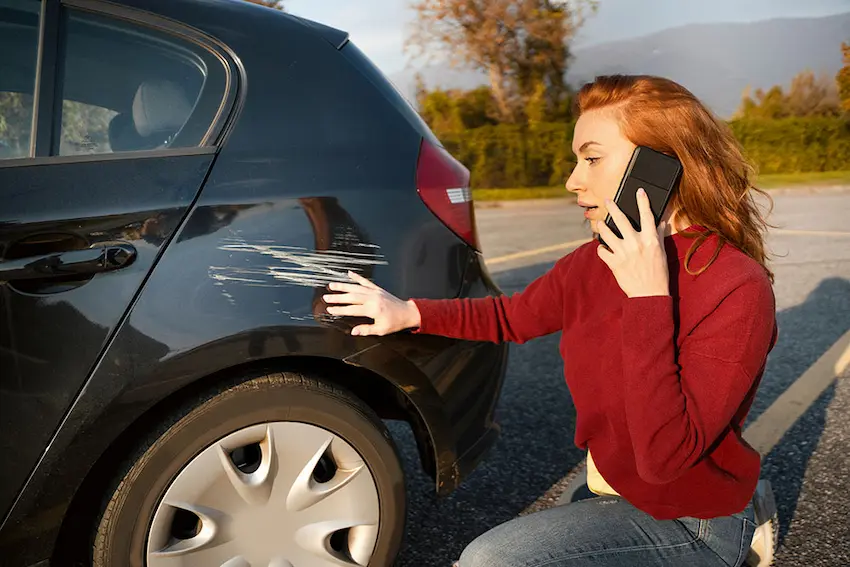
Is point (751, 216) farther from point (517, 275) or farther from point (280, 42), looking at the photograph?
point (517, 275)

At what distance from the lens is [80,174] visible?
1.51 m

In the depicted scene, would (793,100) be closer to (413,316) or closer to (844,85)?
(844,85)

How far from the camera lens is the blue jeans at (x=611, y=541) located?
1.52m

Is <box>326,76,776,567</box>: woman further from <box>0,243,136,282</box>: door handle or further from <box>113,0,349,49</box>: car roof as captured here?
<box>113,0,349,49</box>: car roof

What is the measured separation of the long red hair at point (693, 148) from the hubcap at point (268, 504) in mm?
928

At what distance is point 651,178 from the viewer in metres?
1.48

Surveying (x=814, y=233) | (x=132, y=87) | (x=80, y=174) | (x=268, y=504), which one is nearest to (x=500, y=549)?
(x=268, y=504)

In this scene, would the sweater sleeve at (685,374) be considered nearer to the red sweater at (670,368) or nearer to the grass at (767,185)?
the red sweater at (670,368)

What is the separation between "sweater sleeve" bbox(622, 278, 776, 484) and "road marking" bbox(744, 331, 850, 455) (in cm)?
165

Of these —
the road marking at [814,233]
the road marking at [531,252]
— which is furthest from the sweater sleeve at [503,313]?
the road marking at [814,233]

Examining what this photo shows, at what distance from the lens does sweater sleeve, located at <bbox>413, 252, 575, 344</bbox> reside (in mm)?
1794

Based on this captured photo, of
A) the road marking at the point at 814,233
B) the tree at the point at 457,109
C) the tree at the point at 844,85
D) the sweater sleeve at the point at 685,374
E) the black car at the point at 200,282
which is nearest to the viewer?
the sweater sleeve at the point at 685,374

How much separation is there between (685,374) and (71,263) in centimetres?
122

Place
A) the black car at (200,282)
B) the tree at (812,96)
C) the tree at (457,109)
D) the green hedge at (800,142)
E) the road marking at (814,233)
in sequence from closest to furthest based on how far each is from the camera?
the black car at (200,282)
the road marking at (814,233)
the green hedge at (800,142)
the tree at (812,96)
the tree at (457,109)
